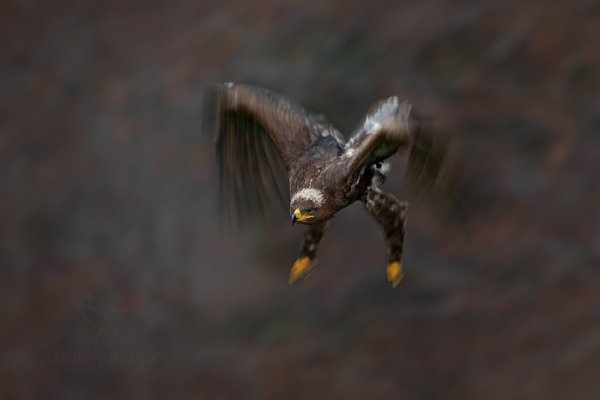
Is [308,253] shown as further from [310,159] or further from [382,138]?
[382,138]

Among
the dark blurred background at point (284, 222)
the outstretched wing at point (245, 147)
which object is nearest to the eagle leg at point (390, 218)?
the outstretched wing at point (245, 147)

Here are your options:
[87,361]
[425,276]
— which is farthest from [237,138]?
[87,361]

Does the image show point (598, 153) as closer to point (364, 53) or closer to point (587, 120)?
point (587, 120)

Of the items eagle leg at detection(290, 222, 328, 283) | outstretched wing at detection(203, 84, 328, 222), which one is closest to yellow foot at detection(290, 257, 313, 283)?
eagle leg at detection(290, 222, 328, 283)

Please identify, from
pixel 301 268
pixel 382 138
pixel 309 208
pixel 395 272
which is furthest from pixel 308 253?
pixel 382 138

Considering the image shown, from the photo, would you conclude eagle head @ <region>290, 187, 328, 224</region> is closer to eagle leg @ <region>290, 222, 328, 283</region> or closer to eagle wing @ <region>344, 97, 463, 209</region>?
eagle wing @ <region>344, 97, 463, 209</region>

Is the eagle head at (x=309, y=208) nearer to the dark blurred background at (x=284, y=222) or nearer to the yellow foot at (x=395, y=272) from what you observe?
the yellow foot at (x=395, y=272)
